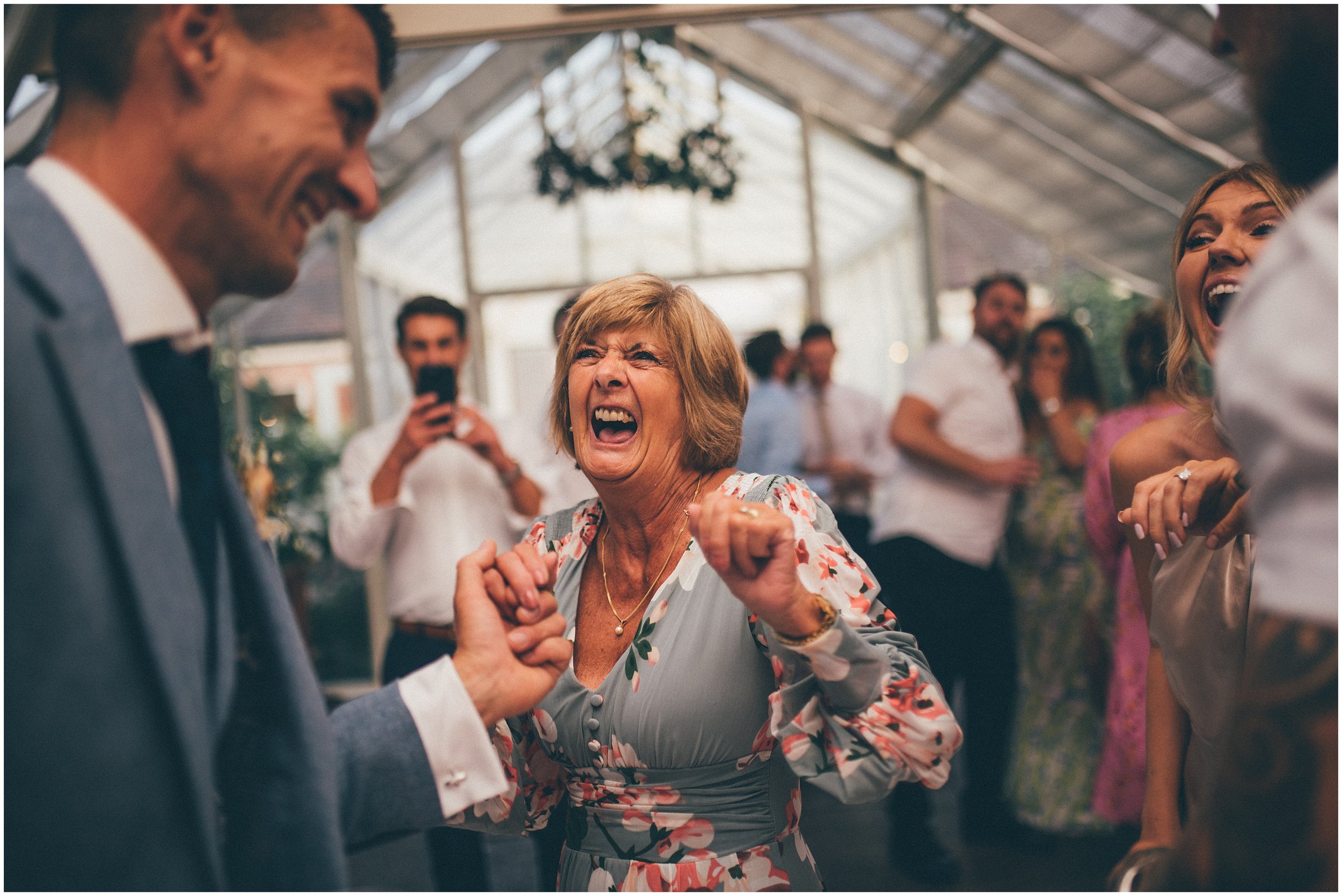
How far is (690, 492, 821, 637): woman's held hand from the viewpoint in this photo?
3.43 feet

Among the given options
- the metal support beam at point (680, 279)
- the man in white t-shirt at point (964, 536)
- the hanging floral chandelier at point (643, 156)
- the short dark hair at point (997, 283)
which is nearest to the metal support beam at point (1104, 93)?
the hanging floral chandelier at point (643, 156)

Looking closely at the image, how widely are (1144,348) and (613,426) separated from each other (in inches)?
87.4

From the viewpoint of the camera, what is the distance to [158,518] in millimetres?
714

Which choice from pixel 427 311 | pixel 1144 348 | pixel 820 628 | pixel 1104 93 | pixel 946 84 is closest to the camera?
pixel 820 628

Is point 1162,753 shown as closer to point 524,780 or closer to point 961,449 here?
point 524,780

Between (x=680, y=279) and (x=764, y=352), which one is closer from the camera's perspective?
(x=764, y=352)

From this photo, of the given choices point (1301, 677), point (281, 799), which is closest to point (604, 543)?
point (281, 799)

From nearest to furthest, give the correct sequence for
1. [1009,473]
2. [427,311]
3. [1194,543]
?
[1194,543] < [427,311] < [1009,473]

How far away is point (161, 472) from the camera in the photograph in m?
0.72

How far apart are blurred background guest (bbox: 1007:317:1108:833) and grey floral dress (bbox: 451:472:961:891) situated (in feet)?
7.72

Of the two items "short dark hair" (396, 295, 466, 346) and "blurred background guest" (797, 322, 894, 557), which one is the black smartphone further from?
"blurred background guest" (797, 322, 894, 557)

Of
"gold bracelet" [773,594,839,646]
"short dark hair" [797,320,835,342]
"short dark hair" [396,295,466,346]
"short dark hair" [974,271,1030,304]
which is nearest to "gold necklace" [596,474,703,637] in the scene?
"gold bracelet" [773,594,839,646]

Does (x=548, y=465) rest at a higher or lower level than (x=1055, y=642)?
higher

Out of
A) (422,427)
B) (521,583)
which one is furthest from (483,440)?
(521,583)
